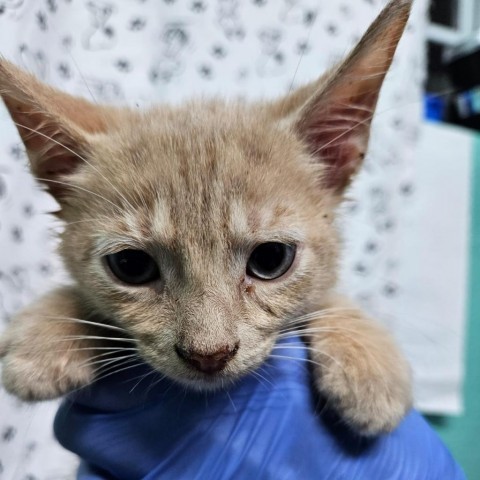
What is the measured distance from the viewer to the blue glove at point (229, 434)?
0.95m

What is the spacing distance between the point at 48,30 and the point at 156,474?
3.97 feet

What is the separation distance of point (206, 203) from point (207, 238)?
0.06 m

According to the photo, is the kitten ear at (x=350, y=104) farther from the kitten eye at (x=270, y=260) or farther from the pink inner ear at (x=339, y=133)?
the kitten eye at (x=270, y=260)

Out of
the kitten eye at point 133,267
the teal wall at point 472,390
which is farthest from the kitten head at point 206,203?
the teal wall at point 472,390

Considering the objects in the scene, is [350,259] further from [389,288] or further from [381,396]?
[381,396]

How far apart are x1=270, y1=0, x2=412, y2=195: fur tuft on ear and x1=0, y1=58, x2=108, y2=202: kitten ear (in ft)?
1.21

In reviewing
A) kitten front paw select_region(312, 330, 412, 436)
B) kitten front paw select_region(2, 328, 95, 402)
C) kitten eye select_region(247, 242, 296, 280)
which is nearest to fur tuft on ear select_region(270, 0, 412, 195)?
kitten eye select_region(247, 242, 296, 280)

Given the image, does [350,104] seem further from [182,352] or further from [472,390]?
[472,390]

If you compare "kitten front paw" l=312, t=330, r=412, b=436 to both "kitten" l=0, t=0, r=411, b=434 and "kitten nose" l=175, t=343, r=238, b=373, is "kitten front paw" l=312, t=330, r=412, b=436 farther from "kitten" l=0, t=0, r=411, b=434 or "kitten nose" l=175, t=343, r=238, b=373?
"kitten nose" l=175, t=343, r=238, b=373

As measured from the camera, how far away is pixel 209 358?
2.39 ft

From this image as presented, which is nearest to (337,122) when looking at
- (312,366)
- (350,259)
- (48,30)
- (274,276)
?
(274,276)

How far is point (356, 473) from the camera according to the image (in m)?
0.95

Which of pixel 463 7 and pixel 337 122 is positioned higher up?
pixel 463 7

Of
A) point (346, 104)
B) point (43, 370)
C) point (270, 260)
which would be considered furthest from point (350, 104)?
point (43, 370)
